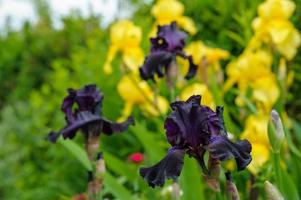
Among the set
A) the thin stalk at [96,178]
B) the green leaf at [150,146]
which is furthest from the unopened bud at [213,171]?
the green leaf at [150,146]

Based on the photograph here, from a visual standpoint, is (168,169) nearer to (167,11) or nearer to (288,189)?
(288,189)

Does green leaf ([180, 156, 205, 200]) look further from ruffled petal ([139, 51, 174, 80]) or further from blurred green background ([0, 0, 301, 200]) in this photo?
ruffled petal ([139, 51, 174, 80])

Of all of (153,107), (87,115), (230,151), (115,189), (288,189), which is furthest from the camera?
(153,107)

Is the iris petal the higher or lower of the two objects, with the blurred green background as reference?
lower

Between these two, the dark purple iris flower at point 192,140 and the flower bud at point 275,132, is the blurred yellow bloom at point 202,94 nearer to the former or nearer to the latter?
the flower bud at point 275,132

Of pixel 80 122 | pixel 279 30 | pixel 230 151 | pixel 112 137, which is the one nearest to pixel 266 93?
pixel 279 30

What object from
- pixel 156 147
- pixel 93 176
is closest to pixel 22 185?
pixel 156 147

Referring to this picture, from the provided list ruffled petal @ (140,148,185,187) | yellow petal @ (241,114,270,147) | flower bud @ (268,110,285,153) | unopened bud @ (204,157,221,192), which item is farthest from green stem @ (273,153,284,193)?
yellow petal @ (241,114,270,147)
